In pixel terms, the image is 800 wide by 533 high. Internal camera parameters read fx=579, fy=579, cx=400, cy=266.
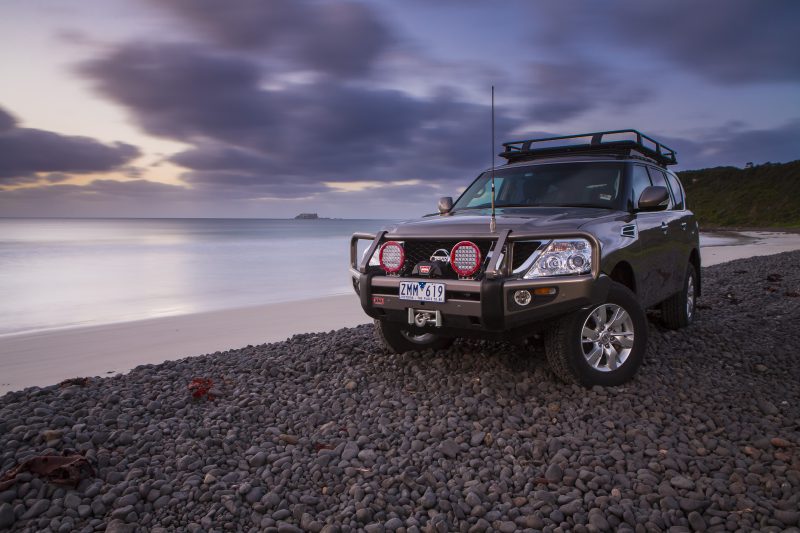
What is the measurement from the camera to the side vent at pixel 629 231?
190 inches

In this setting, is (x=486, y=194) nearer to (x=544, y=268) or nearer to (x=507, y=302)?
(x=544, y=268)

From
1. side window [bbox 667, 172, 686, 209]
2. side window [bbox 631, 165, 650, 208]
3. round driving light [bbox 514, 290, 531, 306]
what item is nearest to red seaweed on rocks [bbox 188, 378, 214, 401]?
round driving light [bbox 514, 290, 531, 306]

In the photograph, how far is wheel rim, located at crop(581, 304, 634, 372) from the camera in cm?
448

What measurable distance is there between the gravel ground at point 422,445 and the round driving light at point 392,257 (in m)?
0.99

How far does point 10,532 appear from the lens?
283 cm

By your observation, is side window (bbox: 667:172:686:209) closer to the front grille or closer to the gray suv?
the gray suv

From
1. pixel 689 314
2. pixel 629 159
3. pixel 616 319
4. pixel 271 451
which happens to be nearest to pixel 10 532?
pixel 271 451

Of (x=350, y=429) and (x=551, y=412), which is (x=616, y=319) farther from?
(x=350, y=429)

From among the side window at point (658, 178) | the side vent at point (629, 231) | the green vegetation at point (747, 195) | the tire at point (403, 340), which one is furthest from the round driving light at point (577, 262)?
the green vegetation at point (747, 195)

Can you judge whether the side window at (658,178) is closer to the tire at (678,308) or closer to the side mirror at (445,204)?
the tire at (678,308)

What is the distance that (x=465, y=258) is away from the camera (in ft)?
14.0

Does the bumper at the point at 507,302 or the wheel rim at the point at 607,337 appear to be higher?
the bumper at the point at 507,302

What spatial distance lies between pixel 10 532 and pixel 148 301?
12.7m

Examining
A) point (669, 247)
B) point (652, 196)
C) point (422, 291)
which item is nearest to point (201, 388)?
point (422, 291)
